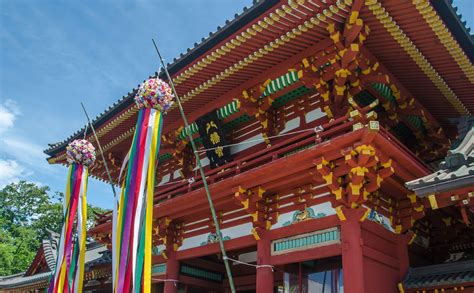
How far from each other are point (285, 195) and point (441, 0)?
4666 mm

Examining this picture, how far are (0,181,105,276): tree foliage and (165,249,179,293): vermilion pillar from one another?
32672mm

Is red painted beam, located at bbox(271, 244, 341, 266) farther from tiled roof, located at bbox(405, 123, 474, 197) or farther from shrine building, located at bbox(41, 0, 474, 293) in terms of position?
tiled roof, located at bbox(405, 123, 474, 197)

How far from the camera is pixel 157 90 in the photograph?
8.07 meters

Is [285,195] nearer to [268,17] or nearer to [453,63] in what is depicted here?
[268,17]

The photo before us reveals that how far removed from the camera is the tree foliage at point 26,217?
42344mm

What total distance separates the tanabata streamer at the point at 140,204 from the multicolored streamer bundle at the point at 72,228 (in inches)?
102

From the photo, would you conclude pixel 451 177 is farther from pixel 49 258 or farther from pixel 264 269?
pixel 49 258

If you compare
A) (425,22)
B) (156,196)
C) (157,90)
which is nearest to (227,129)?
(156,196)

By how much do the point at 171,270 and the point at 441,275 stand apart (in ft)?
19.9

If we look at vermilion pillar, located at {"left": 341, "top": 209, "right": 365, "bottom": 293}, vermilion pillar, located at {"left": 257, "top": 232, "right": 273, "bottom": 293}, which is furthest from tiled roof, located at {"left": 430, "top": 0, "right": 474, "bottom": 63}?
vermilion pillar, located at {"left": 257, "top": 232, "right": 273, "bottom": 293}

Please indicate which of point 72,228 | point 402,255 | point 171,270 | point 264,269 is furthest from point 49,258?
point 402,255

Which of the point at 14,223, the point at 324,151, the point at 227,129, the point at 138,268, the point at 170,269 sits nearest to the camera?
the point at 138,268

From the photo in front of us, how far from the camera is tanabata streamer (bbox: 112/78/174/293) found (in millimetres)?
6770

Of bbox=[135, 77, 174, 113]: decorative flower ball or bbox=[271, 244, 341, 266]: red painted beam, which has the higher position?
bbox=[135, 77, 174, 113]: decorative flower ball
